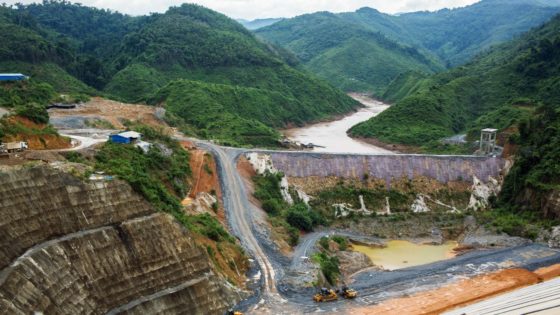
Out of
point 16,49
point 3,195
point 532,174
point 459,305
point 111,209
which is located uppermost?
point 16,49

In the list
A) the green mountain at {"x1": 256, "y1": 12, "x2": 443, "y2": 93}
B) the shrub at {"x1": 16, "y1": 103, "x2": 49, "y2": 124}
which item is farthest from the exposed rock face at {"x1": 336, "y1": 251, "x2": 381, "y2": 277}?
the green mountain at {"x1": 256, "y1": 12, "x2": 443, "y2": 93}

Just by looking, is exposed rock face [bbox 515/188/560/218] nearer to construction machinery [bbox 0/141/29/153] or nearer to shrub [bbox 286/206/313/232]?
shrub [bbox 286/206/313/232]

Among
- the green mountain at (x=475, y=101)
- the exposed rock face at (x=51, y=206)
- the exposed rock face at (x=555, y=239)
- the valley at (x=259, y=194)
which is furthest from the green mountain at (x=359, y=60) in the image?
the exposed rock face at (x=51, y=206)

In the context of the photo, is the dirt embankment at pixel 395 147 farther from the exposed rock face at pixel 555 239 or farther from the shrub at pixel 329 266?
the shrub at pixel 329 266

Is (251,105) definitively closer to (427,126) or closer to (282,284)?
(427,126)

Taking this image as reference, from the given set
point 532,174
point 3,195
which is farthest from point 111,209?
point 532,174

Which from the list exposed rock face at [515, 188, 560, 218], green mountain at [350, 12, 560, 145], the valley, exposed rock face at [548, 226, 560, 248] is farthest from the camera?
green mountain at [350, 12, 560, 145]
